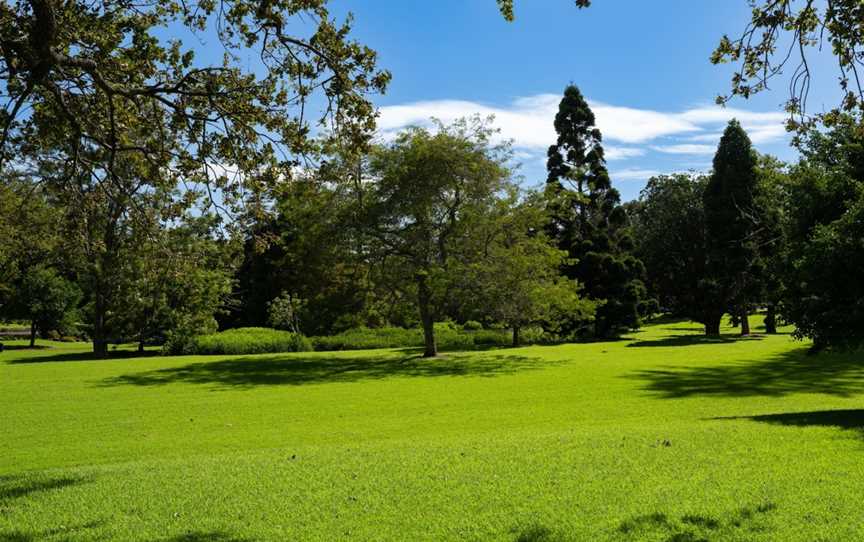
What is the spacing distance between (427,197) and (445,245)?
2.25m

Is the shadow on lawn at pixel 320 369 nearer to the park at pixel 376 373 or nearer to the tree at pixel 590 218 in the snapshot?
the park at pixel 376 373

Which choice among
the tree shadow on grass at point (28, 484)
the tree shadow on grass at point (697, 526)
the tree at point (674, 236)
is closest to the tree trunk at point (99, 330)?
the tree shadow on grass at point (28, 484)

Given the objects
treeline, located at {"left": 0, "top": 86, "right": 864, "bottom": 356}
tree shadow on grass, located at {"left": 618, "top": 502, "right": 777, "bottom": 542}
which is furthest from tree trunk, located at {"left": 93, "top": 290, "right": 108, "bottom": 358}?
tree shadow on grass, located at {"left": 618, "top": 502, "right": 777, "bottom": 542}

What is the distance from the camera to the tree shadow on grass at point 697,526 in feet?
17.5

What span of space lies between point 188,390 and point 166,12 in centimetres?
1269

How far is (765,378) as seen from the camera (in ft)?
62.3

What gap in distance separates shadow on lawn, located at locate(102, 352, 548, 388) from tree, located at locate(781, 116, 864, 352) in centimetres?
1035

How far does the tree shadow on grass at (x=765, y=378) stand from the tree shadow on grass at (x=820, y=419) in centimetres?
381

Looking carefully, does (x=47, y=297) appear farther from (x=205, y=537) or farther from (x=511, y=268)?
(x=205, y=537)

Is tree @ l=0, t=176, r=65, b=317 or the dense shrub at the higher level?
tree @ l=0, t=176, r=65, b=317

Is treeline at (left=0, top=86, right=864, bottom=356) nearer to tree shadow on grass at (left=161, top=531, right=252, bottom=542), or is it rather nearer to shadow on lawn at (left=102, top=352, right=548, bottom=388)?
shadow on lawn at (left=102, top=352, right=548, bottom=388)

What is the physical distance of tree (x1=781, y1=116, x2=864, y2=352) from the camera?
1180cm

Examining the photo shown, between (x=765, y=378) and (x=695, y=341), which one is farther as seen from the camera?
(x=695, y=341)

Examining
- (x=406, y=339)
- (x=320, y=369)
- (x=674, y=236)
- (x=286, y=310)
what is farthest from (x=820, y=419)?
(x=674, y=236)
